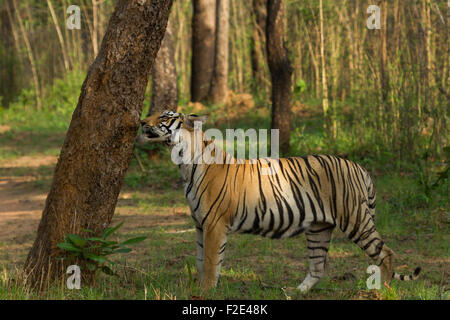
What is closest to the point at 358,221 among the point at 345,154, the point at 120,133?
the point at 120,133

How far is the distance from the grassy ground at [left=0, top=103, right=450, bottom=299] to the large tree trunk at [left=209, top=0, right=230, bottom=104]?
4896 millimetres

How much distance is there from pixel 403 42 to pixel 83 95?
6.09 meters

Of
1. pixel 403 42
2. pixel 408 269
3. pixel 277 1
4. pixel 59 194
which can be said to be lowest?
pixel 408 269

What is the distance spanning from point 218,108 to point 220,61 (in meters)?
1.35

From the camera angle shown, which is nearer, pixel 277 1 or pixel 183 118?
pixel 183 118

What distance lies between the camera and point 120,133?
465 cm

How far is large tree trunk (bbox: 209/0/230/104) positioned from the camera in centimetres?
1608

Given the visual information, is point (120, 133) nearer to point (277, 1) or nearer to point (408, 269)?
point (408, 269)

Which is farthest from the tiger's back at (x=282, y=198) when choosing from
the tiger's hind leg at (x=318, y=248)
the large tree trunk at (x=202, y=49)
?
the large tree trunk at (x=202, y=49)

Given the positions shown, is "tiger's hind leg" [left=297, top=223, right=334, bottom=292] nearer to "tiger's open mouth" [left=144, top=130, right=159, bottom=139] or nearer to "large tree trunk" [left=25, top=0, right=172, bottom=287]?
"tiger's open mouth" [left=144, top=130, right=159, bottom=139]

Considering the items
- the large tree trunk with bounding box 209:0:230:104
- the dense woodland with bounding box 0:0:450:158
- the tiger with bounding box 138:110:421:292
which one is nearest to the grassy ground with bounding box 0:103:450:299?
the tiger with bounding box 138:110:421:292

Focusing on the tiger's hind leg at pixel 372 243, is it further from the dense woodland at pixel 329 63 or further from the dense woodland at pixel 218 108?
the dense woodland at pixel 329 63

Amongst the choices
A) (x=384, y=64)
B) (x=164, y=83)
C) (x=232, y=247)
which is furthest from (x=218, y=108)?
(x=232, y=247)

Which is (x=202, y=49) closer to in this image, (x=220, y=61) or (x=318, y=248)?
(x=220, y=61)
